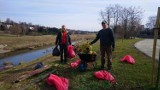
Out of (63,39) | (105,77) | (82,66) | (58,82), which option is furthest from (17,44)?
(58,82)

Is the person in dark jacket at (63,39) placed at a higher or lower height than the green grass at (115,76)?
higher

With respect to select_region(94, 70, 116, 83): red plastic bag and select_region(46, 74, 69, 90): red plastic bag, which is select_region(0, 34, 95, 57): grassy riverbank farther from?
select_region(46, 74, 69, 90): red plastic bag

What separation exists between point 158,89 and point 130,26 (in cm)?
7104

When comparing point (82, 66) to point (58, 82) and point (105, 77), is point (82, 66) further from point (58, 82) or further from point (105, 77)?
point (58, 82)

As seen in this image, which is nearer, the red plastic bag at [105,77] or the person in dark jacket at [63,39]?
the red plastic bag at [105,77]

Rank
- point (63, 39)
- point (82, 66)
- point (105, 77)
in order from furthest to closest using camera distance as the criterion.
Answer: point (63, 39) → point (82, 66) → point (105, 77)

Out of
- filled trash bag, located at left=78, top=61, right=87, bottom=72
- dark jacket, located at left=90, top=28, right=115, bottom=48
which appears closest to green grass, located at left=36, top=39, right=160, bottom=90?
filled trash bag, located at left=78, top=61, right=87, bottom=72

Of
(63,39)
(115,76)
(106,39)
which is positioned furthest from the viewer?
(63,39)

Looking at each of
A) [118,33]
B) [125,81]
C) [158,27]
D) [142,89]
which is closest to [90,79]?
[125,81]

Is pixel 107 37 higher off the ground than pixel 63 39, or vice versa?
pixel 107 37

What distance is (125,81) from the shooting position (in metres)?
10.3

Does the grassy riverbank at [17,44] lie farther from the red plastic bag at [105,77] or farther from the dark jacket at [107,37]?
the red plastic bag at [105,77]

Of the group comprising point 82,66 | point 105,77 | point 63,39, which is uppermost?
point 63,39

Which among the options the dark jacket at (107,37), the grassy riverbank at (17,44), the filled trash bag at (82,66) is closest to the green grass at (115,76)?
the filled trash bag at (82,66)
